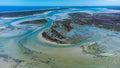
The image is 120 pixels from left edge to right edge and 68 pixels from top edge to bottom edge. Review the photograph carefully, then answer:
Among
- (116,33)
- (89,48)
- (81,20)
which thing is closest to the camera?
(89,48)

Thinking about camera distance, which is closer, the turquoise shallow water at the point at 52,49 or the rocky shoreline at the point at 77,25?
the turquoise shallow water at the point at 52,49

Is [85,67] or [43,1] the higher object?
[43,1]

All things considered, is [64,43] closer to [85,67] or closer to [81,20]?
[85,67]

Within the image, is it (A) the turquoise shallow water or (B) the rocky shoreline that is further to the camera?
(B) the rocky shoreline

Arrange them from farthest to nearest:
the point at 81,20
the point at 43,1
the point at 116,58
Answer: the point at 43,1, the point at 81,20, the point at 116,58

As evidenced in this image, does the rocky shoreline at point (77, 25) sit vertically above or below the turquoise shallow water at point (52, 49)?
above

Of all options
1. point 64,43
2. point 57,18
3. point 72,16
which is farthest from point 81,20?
point 64,43

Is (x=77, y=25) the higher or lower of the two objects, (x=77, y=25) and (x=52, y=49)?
the higher

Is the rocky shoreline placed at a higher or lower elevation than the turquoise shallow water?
higher
